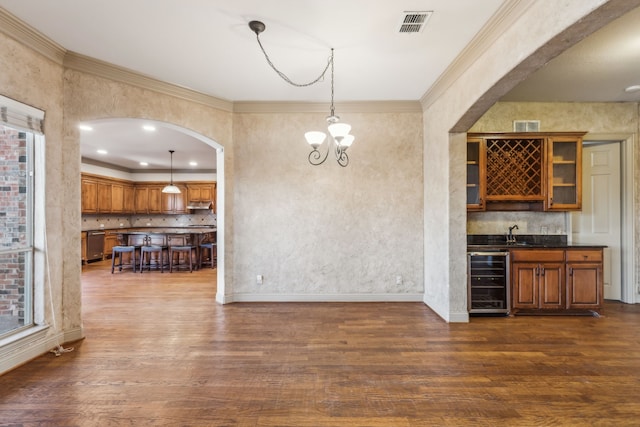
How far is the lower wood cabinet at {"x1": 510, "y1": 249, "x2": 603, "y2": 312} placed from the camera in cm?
398

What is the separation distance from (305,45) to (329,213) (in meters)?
2.35

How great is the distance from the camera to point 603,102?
4.55 metres

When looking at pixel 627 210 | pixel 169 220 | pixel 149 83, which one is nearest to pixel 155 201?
pixel 169 220

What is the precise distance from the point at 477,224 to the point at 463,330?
70.9 inches

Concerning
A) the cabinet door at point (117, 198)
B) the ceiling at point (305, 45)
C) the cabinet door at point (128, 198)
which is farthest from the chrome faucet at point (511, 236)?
the cabinet door at point (128, 198)

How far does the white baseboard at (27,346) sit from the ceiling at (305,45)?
285 cm

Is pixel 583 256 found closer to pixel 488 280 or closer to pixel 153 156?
pixel 488 280

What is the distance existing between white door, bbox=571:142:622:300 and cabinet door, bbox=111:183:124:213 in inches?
461

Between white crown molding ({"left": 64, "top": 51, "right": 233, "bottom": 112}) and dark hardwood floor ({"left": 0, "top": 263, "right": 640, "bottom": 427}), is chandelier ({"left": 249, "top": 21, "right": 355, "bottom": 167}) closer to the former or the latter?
white crown molding ({"left": 64, "top": 51, "right": 233, "bottom": 112})

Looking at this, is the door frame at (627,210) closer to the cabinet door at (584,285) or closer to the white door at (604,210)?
the white door at (604,210)

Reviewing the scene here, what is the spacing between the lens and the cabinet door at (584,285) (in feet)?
13.0

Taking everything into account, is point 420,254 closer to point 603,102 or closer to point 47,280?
point 603,102

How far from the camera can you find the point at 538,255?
13.1ft

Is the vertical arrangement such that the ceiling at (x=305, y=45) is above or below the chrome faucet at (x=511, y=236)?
above
